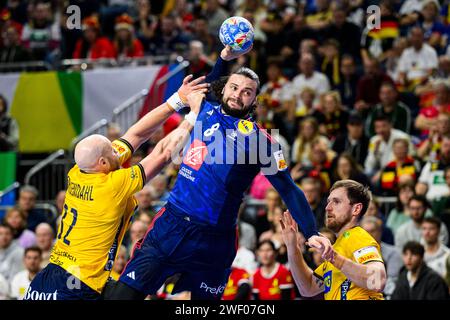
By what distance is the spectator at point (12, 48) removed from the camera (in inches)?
833

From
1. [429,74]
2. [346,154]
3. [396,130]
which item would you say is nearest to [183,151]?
[346,154]

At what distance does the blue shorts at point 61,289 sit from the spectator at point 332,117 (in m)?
9.21

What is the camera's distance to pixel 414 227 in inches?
580

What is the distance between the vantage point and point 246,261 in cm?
1488

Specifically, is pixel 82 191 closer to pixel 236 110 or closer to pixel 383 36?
pixel 236 110

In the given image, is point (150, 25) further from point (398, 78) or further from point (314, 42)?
point (398, 78)

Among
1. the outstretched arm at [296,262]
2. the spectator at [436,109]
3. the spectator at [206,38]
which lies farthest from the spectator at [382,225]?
the spectator at [206,38]

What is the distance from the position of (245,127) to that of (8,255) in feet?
25.7

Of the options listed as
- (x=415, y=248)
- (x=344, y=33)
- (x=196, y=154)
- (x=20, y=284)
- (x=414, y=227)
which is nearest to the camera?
(x=196, y=154)

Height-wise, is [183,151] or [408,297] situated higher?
[183,151]

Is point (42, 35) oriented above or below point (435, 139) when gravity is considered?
above

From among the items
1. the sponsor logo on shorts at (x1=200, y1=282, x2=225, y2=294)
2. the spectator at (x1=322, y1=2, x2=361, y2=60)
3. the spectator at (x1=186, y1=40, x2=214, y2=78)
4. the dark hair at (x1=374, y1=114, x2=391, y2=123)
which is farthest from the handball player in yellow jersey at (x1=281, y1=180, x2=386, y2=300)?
the spectator at (x1=322, y1=2, x2=361, y2=60)

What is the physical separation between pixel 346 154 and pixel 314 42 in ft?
15.4

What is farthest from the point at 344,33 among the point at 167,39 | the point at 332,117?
the point at 167,39
